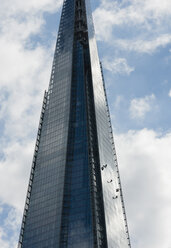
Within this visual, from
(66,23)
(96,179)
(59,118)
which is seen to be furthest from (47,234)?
(66,23)

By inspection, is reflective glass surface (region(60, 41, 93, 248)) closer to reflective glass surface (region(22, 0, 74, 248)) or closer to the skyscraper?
the skyscraper

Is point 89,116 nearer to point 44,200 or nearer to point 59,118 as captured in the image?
point 59,118

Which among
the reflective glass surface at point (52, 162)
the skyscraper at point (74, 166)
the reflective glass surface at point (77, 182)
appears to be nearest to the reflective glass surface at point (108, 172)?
the skyscraper at point (74, 166)

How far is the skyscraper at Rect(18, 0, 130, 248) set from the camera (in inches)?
5202

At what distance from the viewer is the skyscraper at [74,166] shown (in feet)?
433

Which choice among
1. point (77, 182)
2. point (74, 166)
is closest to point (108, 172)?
Result: point (74, 166)

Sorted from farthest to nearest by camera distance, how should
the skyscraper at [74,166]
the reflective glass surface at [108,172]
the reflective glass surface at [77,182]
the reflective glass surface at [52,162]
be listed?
the reflective glass surface at [108,172] → the reflective glass surface at [52,162] → the skyscraper at [74,166] → the reflective glass surface at [77,182]

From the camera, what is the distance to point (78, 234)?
423 ft

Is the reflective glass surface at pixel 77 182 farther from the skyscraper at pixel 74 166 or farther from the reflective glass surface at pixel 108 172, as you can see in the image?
the reflective glass surface at pixel 108 172

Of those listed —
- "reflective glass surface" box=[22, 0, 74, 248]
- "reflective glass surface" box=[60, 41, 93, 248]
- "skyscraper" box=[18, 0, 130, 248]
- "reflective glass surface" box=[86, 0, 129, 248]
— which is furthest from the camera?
"reflective glass surface" box=[86, 0, 129, 248]

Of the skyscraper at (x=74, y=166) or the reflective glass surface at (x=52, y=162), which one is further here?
the reflective glass surface at (x=52, y=162)

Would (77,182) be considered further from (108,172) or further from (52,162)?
(108,172)

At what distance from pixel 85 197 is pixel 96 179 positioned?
9.99 metres

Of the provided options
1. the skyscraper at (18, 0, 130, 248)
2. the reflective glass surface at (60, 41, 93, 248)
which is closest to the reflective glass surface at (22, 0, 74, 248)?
the skyscraper at (18, 0, 130, 248)
